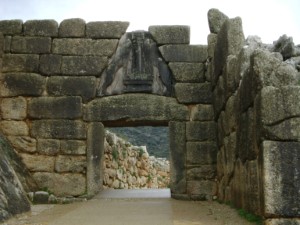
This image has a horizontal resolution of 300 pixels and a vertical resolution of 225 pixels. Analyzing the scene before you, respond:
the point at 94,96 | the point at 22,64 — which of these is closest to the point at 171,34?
the point at 94,96

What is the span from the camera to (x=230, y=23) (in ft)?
21.1

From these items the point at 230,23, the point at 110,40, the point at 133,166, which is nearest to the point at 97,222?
the point at 230,23

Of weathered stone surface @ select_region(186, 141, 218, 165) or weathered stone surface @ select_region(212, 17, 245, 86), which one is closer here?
weathered stone surface @ select_region(212, 17, 245, 86)

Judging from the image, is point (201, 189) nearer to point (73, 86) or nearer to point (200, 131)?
point (200, 131)

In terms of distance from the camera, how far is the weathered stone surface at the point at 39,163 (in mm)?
7957

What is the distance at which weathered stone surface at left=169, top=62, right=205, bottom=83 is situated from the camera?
26.9 ft

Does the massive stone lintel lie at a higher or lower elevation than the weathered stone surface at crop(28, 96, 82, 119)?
higher

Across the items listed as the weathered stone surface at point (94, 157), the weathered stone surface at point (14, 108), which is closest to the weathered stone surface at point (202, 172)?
the weathered stone surface at point (94, 157)

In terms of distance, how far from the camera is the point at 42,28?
8352 mm

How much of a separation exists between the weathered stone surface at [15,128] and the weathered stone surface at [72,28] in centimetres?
187

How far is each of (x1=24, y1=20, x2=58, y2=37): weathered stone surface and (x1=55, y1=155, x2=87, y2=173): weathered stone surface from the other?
243 cm

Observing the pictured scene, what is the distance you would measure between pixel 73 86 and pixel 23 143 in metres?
1.42

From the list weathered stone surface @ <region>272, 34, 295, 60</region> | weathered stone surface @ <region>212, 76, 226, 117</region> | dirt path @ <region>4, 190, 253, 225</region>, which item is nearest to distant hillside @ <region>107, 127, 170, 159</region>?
weathered stone surface @ <region>212, 76, 226, 117</region>

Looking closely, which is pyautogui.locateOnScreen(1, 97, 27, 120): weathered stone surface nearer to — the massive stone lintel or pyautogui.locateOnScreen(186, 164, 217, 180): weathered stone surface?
the massive stone lintel
